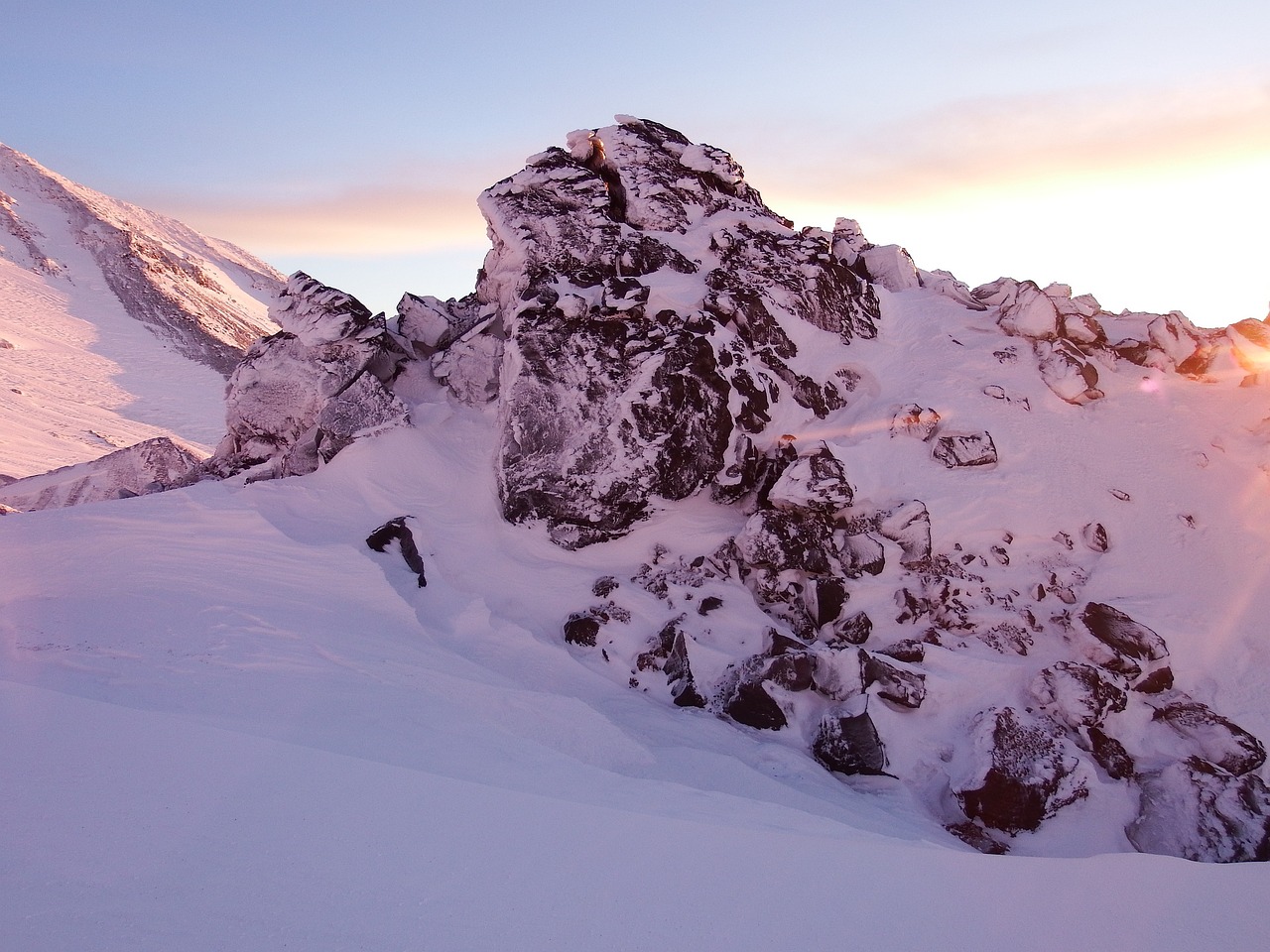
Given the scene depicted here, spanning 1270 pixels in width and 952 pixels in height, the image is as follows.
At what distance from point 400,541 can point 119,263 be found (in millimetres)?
28211

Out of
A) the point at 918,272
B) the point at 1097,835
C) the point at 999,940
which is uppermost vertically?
the point at 918,272

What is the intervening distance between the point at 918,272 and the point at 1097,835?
303 inches

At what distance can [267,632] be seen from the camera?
4316mm

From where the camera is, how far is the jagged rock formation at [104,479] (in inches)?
341

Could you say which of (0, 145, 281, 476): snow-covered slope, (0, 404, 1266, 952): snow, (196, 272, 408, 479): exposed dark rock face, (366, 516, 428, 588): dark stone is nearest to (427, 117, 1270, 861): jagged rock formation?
(0, 404, 1266, 952): snow

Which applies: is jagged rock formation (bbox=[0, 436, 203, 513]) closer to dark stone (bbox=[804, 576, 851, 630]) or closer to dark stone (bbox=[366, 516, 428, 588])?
dark stone (bbox=[366, 516, 428, 588])

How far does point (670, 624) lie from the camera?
19.0 ft

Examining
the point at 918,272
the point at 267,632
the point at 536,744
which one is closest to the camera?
the point at 536,744

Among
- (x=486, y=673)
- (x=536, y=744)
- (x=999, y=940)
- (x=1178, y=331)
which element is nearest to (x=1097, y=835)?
(x=999, y=940)

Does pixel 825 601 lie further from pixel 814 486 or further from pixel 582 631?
pixel 582 631

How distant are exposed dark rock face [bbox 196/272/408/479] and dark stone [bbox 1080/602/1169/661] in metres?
6.98

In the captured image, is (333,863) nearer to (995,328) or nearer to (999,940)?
(999,940)

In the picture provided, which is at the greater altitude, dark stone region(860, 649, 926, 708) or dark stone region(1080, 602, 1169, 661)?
dark stone region(1080, 602, 1169, 661)

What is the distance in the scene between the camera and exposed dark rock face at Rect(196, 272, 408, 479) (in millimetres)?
7555
